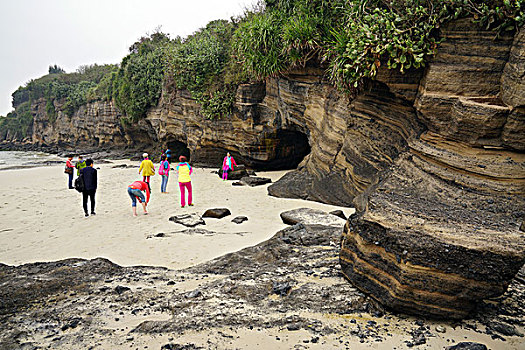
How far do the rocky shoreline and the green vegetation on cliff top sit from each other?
3778 millimetres

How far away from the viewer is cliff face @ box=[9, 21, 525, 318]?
9.25ft

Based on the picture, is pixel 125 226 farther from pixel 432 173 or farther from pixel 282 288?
pixel 432 173

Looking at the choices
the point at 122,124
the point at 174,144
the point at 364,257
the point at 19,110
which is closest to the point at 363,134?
the point at 364,257

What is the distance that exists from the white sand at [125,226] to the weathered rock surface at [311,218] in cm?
27

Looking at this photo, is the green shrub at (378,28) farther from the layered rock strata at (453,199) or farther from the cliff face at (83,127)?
the cliff face at (83,127)

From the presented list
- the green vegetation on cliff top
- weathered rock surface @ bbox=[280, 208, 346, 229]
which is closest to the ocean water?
the green vegetation on cliff top

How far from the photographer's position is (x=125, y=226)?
7.46 meters

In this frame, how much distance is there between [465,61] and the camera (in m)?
5.12

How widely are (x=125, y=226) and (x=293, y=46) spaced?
7.45 m

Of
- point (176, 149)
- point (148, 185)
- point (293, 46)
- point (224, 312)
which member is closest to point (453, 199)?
point (224, 312)

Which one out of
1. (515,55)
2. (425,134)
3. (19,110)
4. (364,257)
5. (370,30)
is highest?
(19,110)

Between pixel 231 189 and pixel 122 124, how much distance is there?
19.0 metres

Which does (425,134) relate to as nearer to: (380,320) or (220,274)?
(380,320)

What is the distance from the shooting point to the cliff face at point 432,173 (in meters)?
2.82
